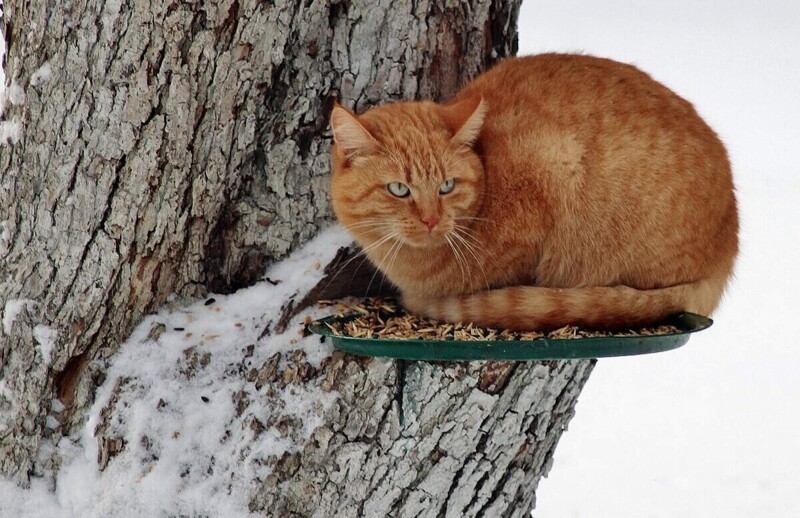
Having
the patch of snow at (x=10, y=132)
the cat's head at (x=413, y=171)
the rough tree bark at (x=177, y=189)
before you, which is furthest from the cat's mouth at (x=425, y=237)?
the patch of snow at (x=10, y=132)

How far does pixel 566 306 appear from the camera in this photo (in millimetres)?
2613

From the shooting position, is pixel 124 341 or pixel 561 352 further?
pixel 124 341

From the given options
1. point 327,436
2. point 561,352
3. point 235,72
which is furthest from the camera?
point 235,72

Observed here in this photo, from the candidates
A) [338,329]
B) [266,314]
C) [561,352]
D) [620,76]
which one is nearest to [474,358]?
[561,352]

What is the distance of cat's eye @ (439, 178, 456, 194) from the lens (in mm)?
2744

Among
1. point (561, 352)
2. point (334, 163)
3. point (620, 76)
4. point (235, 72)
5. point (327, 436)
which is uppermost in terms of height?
point (620, 76)

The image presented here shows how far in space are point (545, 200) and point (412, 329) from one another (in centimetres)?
55

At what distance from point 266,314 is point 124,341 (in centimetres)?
45

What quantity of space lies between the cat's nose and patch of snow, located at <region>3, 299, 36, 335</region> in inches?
48.8

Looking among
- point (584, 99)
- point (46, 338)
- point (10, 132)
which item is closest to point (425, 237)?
point (584, 99)

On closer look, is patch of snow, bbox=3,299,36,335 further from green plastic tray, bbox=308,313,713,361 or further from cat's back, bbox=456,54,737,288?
cat's back, bbox=456,54,737,288

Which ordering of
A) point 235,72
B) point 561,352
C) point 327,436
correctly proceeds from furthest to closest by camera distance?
1. point 235,72
2. point 327,436
3. point 561,352

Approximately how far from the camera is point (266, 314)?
2.97 metres

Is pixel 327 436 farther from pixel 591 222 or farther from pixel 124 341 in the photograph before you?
pixel 591 222
